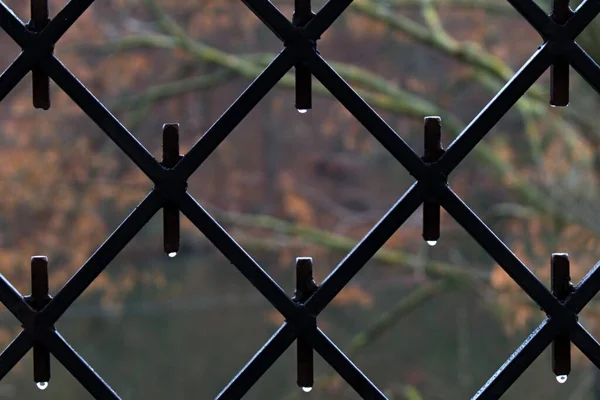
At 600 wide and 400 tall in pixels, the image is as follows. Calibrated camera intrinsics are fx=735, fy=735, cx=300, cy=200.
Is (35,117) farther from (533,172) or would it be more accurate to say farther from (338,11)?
(338,11)

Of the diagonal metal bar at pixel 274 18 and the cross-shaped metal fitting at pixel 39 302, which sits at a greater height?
the diagonal metal bar at pixel 274 18

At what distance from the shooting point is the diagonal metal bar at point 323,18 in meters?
0.80

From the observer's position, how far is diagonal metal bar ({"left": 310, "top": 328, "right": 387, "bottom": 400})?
815mm

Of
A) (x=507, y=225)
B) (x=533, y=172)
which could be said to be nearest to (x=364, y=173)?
(x=507, y=225)

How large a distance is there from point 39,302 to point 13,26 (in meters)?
0.31

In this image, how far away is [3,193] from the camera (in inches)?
192

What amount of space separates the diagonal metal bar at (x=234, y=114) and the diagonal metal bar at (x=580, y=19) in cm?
31

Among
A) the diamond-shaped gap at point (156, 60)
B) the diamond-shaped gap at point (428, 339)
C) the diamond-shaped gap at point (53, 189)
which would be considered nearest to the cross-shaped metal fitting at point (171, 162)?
the diamond-shaped gap at point (156, 60)

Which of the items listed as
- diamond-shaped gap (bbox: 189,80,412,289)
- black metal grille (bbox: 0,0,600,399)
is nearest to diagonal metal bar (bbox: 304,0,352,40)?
black metal grille (bbox: 0,0,600,399)

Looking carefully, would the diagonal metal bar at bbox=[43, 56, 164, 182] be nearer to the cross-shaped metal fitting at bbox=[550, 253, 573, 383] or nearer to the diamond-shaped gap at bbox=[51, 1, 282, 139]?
the cross-shaped metal fitting at bbox=[550, 253, 573, 383]

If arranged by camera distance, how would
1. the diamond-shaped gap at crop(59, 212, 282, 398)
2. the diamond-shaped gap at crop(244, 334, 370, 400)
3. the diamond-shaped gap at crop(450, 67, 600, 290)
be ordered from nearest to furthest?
the diamond-shaped gap at crop(450, 67, 600, 290), the diamond-shaped gap at crop(244, 334, 370, 400), the diamond-shaped gap at crop(59, 212, 282, 398)

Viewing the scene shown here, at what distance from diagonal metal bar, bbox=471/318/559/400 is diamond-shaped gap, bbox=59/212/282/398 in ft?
22.5

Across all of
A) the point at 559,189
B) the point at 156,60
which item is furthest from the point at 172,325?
the point at 559,189

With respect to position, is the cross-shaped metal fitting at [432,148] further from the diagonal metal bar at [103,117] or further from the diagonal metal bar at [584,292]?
the diagonal metal bar at [103,117]
